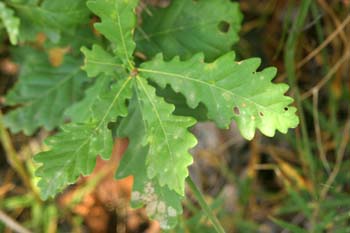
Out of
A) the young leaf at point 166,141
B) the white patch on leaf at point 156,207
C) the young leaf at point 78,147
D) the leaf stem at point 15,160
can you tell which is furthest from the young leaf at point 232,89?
the leaf stem at point 15,160

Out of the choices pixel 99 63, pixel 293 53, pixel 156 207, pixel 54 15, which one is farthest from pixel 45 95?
pixel 293 53

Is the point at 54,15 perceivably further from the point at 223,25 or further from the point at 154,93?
the point at 223,25

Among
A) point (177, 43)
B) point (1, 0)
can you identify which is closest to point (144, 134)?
point (177, 43)

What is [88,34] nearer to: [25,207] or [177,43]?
[177,43]

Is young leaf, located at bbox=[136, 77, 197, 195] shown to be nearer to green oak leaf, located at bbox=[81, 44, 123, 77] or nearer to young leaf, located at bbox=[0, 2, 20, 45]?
green oak leaf, located at bbox=[81, 44, 123, 77]

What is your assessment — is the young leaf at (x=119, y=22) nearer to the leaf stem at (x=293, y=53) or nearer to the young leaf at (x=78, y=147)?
the young leaf at (x=78, y=147)
